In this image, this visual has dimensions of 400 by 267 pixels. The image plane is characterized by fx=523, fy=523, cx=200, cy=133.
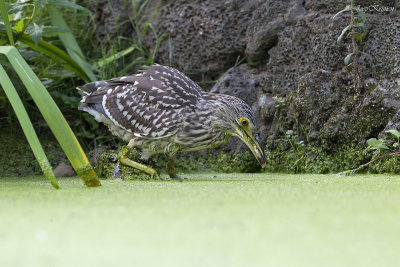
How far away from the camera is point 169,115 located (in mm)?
4004

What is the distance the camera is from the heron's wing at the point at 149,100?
13.2 ft

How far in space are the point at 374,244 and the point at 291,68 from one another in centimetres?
328

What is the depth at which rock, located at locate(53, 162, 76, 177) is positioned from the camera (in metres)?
4.60

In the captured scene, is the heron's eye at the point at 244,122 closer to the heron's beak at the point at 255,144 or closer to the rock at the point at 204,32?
the heron's beak at the point at 255,144

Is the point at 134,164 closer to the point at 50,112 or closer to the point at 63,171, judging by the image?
the point at 63,171

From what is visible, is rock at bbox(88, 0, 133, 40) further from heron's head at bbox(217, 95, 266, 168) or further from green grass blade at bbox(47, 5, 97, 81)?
heron's head at bbox(217, 95, 266, 168)

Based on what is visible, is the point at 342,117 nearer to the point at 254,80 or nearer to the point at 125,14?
the point at 254,80

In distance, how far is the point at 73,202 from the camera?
2.22 m

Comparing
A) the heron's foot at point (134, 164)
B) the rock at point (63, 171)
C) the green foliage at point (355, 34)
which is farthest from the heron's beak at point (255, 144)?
the rock at point (63, 171)

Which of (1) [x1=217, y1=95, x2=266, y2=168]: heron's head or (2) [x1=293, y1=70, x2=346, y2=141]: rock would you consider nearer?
(1) [x1=217, y1=95, x2=266, y2=168]: heron's head

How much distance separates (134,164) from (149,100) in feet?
1.71

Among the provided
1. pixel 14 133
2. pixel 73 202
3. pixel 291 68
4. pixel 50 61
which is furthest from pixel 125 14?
pixel 73 202

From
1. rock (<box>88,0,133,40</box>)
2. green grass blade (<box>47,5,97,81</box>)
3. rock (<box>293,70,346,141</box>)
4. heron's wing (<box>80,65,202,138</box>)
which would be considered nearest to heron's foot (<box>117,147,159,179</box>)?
heron's wing (<box>80,65,202,138</box>)

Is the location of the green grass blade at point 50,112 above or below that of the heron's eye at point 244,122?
above
